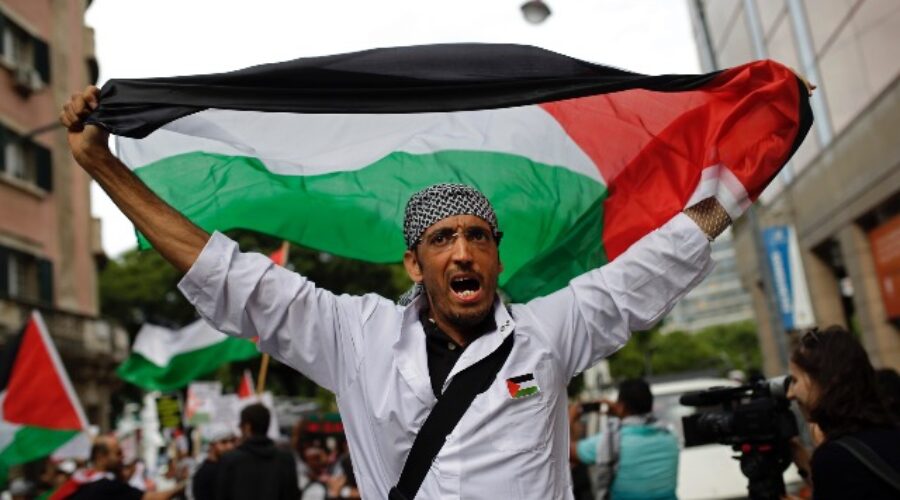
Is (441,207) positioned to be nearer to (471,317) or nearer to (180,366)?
(471,317)

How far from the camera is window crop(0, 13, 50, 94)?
23922mm

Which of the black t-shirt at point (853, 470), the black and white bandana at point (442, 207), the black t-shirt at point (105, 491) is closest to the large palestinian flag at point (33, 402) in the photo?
the black t-shirt at point (105, 491)

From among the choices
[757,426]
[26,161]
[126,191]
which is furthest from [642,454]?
[26,161]

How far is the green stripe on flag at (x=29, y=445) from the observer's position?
7.76 meters

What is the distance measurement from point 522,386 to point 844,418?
1.43 metres

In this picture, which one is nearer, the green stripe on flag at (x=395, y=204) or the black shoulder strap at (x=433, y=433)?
the black shoulder strap at (x=433, y=433)

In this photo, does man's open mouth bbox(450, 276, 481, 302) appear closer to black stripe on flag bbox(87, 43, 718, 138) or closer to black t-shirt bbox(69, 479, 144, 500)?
black stripe on flag bbox(87, 43, 718, 138)

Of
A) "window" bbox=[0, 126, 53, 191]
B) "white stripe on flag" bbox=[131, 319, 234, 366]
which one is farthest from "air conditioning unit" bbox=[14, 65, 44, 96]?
"white stripe on flag" bbox=[131, 319, 234, 366]

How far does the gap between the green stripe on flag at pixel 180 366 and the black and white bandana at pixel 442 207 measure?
32.7 feet

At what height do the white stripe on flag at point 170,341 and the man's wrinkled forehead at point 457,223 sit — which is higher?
the white stripe on flag at point 170,341

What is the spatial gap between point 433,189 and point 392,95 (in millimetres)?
365

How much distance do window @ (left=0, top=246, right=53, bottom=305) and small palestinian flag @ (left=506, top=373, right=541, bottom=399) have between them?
2377cm

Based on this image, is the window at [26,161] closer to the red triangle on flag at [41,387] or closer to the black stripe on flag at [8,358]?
the black stripe on flag at [8,358]

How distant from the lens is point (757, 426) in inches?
167
